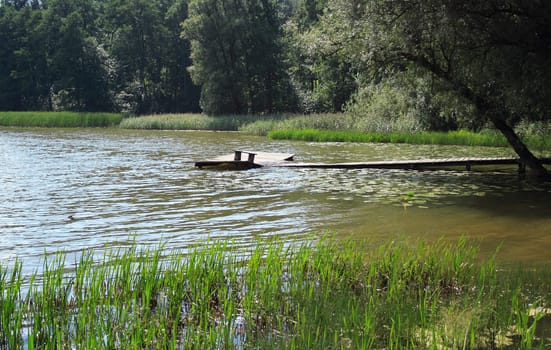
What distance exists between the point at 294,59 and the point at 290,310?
6809 cm

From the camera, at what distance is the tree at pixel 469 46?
1452cm

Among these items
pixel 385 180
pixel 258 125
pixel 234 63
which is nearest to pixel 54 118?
pixel 234 63

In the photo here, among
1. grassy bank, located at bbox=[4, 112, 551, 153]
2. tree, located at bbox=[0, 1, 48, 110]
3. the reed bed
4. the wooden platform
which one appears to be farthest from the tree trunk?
tree, located at bbox=[0, 1, 48, 110]

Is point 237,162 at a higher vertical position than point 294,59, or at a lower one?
lower

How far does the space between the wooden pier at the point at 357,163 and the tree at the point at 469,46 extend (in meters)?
2.31

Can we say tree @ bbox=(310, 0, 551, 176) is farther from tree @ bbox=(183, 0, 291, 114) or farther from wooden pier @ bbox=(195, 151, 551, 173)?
tree @ bbox=(183, 0, 291, 114)

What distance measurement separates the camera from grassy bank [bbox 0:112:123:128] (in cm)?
5703

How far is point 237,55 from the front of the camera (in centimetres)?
6531

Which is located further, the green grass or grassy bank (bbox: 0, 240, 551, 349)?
the green grass

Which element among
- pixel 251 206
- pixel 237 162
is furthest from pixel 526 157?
pixel 237 162

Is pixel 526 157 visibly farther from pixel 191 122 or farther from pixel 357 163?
pixel 191 122

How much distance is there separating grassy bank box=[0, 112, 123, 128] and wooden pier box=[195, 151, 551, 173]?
129 feet

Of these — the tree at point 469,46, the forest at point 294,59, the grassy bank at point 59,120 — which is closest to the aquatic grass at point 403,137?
the forest at point 294,59

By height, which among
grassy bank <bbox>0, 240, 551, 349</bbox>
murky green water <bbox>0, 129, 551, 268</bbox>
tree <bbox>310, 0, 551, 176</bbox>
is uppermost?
tree <bbox>310, 0, 551, 176</bbox>
